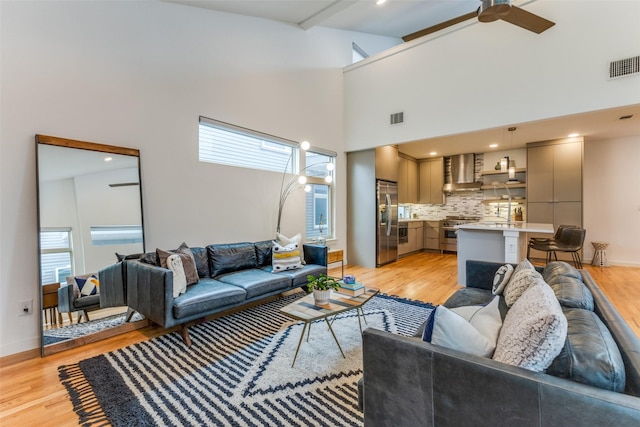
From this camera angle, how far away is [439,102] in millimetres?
4676

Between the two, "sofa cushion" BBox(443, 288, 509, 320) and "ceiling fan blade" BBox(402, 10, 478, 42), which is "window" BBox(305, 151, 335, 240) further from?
"ceiling fan blade" BBox(402, 10, 478, 42)

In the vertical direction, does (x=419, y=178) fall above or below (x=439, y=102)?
below

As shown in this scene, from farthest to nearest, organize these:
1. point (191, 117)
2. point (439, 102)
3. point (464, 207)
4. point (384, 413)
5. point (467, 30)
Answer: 1. point (464, 207)
2. point (439, 102)
3. point (467, 30)
4. point (191, 117)
5. point (384, 413)

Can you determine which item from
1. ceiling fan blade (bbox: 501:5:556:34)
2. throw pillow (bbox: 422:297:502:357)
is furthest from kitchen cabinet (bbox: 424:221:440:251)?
throw pillow (bbox: 422:297:502:357)

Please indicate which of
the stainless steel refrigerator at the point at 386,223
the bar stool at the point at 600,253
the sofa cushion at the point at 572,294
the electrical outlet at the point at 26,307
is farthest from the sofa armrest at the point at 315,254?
the bar stool at the point at 600,253

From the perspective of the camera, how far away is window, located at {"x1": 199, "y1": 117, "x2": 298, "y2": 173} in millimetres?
3847

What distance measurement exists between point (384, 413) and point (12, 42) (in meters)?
3.87

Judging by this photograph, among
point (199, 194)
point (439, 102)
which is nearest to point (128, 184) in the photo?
point (199, 194)

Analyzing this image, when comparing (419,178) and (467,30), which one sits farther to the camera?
(419,178)

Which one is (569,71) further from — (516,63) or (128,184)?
(128,184)

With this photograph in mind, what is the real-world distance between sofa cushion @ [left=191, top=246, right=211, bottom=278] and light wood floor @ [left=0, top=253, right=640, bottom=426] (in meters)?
0.72

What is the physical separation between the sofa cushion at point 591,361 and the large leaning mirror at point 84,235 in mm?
3458

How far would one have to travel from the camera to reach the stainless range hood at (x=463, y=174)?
7.24 m

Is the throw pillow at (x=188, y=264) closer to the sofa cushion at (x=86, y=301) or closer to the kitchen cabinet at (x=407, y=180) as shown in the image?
the sofa cushion at (x=86, y=301)
